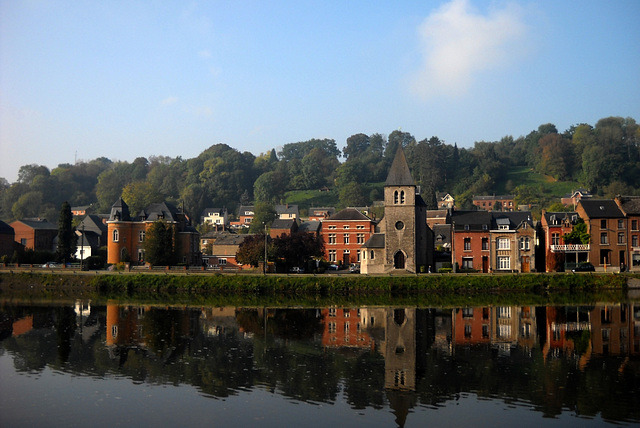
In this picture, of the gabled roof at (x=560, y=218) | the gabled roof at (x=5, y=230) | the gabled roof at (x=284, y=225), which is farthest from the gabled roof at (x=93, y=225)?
the gabled roof at (x=560, y=218)

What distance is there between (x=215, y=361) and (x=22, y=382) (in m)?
7.45

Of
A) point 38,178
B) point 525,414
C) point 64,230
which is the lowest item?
point 525,414

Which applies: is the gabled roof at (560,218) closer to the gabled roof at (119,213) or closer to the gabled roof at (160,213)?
the gabled roof at (160,213)

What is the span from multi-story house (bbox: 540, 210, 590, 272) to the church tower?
554 inches

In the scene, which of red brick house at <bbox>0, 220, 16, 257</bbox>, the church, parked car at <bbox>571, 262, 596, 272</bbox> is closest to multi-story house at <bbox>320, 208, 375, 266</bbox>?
the church

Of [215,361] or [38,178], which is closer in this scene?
[215,361]

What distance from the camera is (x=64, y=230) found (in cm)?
7262

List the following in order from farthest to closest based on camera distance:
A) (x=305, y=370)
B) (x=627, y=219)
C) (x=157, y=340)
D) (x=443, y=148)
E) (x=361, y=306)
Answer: (x=443, y=148) < (x=627, y=219) < (x=361, y=306) < (x=157, y=340) < (x=305, y=370)

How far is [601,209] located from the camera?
68000 mm

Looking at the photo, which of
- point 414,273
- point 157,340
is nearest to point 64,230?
point 414,273

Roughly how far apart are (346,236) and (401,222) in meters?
19.7

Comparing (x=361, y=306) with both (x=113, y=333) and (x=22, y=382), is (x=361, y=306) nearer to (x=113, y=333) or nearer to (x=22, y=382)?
(x=113, y=333)

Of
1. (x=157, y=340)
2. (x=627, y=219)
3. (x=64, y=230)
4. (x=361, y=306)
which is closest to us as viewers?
(x=157, y=340)

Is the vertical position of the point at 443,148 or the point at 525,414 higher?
the point at 443,148
